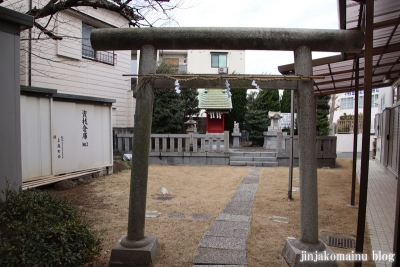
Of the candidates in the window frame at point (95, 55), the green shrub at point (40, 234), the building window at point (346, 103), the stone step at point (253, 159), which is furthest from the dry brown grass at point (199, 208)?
the building window at point (346, 103)

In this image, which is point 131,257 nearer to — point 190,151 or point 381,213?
point 381,213

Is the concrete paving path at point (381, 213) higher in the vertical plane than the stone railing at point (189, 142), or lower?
lower

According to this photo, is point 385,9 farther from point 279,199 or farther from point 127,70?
point 127,70

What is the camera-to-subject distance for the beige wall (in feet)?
37.8

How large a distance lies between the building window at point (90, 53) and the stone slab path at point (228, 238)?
35.9 feet

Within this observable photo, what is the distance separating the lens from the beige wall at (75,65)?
11.5 m

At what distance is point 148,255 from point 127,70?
14.6m

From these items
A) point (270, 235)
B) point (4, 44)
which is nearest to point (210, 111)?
point (270, 235)

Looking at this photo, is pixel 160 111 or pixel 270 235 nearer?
pixel 270 235

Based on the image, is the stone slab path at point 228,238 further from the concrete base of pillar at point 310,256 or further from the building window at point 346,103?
the building window at point 346,103

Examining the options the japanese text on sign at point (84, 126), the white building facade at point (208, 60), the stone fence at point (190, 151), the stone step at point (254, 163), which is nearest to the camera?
the japanese text on sign at point (84, 126)

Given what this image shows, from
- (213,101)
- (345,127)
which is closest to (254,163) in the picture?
(213,101)

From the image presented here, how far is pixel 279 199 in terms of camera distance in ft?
23.9

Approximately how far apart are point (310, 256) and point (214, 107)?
17.0 m
